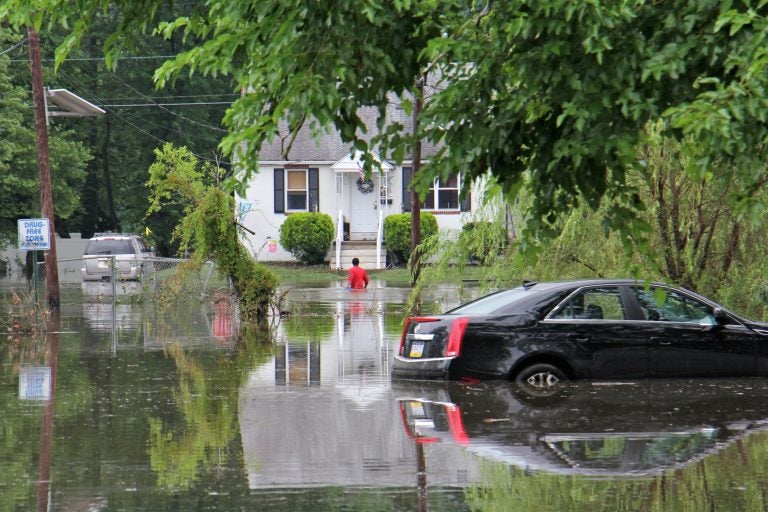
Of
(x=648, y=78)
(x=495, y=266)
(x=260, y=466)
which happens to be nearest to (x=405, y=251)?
(x=495, y=266)

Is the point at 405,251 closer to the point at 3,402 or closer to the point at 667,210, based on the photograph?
the point at 667,210

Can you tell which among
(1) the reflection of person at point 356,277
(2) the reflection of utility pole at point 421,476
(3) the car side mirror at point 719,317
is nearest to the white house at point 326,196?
(1) the reflection of person at point 356,277

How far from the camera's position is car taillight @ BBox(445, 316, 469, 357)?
48.1 feet

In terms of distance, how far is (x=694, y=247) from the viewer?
19.2m

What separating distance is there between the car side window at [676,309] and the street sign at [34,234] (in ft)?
52.3

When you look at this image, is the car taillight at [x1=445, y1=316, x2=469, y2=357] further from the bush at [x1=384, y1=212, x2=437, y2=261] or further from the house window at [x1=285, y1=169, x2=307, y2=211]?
the house window at [x1=285, y1=169, x2=307, y2=211]

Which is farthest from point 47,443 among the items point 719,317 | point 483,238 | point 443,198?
point 443,198

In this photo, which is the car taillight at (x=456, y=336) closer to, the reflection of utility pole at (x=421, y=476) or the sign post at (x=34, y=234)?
the reflection of utility pole at (x=421, y=476)

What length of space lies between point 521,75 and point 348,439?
214 inches

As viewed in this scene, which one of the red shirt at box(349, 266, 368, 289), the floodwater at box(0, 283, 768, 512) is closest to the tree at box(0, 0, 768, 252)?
the floodwater at box(0, 283, 768, 512)

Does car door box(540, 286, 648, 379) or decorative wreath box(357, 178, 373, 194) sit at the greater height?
decorative wreath box(357, 178, 373, 194)

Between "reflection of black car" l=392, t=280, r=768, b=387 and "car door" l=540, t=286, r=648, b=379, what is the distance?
0.01 metres

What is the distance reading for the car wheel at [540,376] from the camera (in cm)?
1484

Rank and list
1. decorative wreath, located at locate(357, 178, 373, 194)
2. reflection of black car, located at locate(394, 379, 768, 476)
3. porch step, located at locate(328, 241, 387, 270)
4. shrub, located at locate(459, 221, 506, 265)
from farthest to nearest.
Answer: decorative wreath, located at locate(357, 178, 373, 194)
porch step, located at locate(328, 241, 387, 270)
shrub, located at locate(459, 221, 506, 265)
reflection of black car, located at locate(394, 379, 768, 476)
